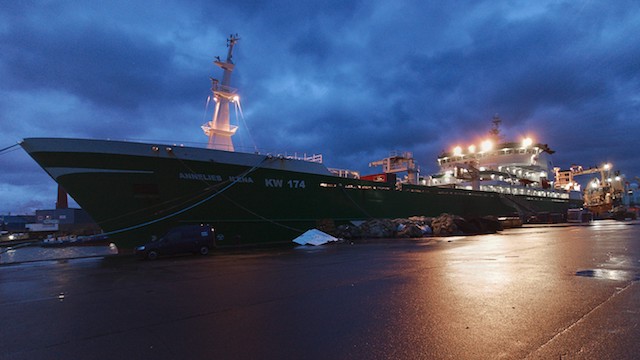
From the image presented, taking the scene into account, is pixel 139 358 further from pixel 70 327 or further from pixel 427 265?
pixel 427 265

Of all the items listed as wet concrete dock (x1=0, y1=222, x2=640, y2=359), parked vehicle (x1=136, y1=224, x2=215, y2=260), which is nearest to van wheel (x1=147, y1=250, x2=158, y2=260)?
parked vehicle (x1=136, y1=224, x2=215, y2=260)

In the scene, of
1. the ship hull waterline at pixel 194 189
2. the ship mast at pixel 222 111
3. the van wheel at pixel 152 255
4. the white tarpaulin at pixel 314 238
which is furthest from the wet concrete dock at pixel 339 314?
the ship mast at pixel 222 111

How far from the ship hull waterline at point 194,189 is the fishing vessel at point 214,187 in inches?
1.7

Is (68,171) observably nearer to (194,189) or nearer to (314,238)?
(194,189)

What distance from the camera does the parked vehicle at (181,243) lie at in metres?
15.4

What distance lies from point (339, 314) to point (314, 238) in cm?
1577

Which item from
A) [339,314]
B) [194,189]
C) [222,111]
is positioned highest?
[222,111]

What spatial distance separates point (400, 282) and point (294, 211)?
14607 mm

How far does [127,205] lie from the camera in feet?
55.8

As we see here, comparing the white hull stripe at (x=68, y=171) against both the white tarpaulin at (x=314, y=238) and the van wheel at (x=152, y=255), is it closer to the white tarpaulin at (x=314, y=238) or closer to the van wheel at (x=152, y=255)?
the van wheel at (x=152, y=255)

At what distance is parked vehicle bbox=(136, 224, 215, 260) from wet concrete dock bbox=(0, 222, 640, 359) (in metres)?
5.00

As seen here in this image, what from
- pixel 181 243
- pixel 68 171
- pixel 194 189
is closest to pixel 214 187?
pixel 194 189

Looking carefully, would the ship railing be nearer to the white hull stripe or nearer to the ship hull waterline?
the ship hull waterline

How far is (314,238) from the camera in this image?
21.3 meters
